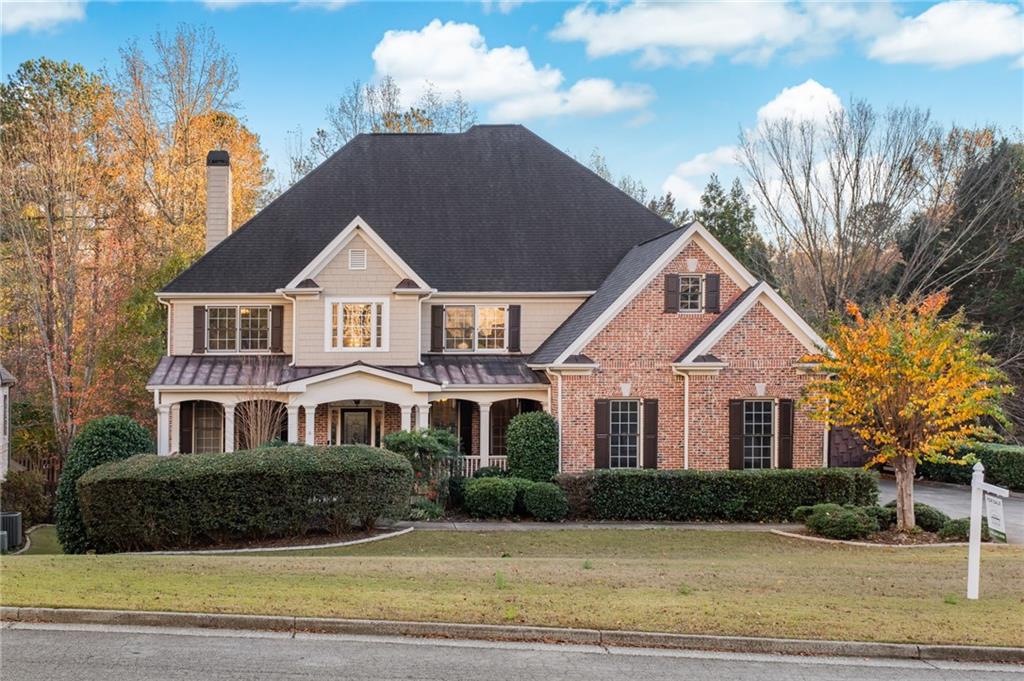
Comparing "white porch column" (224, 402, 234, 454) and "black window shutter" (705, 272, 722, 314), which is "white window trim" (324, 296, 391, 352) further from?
"black window shutter" (705, 272, 722, 314)

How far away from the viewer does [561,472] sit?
845 inches

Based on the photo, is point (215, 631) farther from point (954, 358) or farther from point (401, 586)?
point (954, 358)

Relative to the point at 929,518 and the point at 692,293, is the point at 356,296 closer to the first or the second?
the point at 692,293

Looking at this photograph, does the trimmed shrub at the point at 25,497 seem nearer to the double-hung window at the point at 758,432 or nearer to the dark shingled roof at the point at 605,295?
the dark shingled roof at the point at 605,295

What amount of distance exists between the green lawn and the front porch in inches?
332

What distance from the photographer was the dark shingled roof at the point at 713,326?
21828 millimetres

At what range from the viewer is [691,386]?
22.1 metres

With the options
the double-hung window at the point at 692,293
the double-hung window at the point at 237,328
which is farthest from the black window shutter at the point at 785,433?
the double-hung window at the point at 237,328

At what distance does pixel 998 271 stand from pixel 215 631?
120 feet

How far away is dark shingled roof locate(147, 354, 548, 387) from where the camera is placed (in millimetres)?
23375

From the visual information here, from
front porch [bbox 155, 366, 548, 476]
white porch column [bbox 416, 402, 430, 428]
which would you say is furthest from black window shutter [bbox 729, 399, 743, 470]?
white porch column [bbox 416, 402, 430, 428]

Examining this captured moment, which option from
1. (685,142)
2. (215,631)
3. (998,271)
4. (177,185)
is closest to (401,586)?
(215,631)

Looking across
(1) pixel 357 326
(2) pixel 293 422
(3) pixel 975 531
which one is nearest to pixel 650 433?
(1) pixel 357 326

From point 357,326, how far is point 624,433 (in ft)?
26.7
